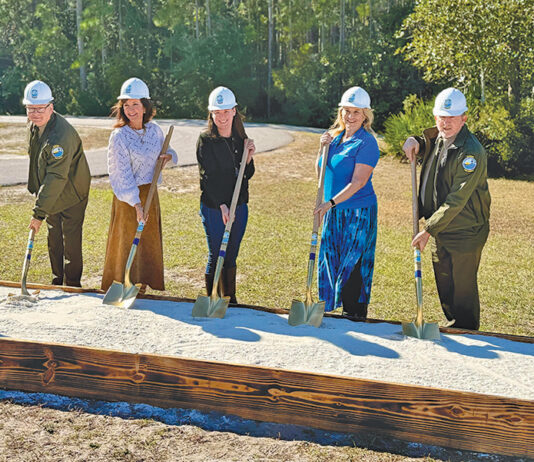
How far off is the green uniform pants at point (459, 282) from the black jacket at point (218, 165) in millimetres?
1506

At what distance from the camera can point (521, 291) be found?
6898 millimetres

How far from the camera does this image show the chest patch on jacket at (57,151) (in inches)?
204

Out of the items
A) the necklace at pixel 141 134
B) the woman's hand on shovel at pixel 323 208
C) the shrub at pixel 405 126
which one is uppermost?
the shrub at pixel 405 126

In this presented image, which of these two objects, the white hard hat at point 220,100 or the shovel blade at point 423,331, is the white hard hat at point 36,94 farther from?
the shovel blade at point 423,331

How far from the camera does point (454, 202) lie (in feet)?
14.9

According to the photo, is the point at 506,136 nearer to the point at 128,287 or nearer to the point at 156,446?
the point at 128,287

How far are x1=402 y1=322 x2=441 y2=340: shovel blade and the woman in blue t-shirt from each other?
0.51m

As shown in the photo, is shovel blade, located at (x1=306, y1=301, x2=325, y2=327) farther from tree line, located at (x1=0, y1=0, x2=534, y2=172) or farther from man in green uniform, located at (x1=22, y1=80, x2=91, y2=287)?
tree line, located at (x1=0, y1=0, x2=534, y2=172)

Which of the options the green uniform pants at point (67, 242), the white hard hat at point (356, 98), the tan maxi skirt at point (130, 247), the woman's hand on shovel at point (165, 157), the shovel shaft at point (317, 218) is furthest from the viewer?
the green uniform pants at point (67, 242)

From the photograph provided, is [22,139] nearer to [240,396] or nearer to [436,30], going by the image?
[436,30]

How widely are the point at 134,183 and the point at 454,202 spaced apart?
88.9 inches

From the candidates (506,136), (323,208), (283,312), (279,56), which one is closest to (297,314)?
(283,312)

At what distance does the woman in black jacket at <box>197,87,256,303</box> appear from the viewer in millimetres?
4945

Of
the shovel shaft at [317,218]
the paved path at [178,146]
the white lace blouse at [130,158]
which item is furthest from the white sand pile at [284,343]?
the paved path at [178,146]
